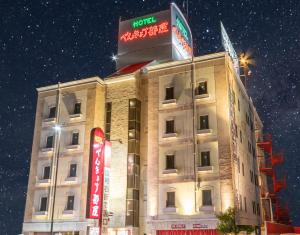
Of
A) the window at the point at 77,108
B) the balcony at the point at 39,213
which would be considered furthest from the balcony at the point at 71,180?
the window at the point at 77,108

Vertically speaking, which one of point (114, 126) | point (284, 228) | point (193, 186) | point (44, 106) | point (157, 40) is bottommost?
point (284, 228)

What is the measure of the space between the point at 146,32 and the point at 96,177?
25.7 metres

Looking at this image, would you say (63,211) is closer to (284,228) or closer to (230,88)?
(230,88)

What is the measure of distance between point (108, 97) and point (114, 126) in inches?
150

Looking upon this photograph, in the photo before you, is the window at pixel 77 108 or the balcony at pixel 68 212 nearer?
the balcony at pixel 68 212

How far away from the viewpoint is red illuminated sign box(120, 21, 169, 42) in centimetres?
5184

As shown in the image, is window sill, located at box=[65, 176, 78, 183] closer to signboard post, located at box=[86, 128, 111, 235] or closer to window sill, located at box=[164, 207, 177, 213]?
signboard post, located at box=[86, 128, 111, 235]

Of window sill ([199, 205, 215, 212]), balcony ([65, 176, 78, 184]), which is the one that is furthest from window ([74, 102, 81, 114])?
window sill ([199, 205, 215, 212])

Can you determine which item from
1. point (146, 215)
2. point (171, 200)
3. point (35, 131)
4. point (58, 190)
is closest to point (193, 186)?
point (171, 200)

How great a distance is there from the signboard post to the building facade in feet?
5.10

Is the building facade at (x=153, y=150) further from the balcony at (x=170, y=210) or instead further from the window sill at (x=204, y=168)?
the window sill at (x=204, y=168)

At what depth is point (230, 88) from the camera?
39594 millimetres

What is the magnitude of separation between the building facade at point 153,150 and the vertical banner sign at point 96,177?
1.90 meters

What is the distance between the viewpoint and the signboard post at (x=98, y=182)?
32.8 m
